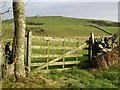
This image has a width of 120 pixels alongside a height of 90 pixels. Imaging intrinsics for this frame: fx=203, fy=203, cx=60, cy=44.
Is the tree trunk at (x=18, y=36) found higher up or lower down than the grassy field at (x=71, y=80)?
higher up

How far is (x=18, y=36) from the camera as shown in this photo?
24.5ft

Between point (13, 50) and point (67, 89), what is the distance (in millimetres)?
2429

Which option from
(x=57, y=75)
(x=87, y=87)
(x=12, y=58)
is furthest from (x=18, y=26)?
(x=87, y=87)

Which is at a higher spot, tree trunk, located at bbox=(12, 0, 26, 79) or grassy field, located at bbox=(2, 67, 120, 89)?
tree trunk, located at bbox=(12, 0, 26, 79)

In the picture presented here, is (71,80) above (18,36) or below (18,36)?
below

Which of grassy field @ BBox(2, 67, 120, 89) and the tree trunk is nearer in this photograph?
grassy field @ BBox(2, 67, 120, 89)

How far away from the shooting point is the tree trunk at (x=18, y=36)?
7.37m

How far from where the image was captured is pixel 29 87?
23.0 feet

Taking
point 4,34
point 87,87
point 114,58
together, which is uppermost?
point 4,34

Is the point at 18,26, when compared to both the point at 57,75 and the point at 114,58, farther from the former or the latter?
the point at 114,58

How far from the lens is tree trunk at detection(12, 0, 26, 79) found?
7371mm

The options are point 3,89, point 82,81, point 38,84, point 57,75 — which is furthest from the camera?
point 57,75

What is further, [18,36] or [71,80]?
[71,80]

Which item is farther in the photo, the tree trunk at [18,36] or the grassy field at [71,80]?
the tree trunk at [18,36]
